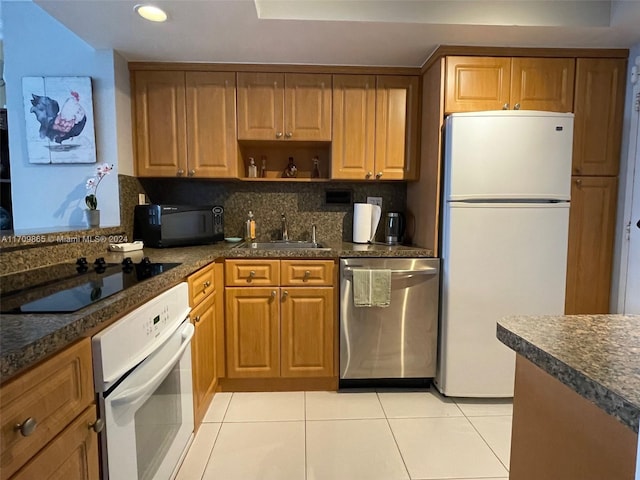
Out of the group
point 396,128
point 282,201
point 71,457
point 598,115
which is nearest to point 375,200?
point 396,128

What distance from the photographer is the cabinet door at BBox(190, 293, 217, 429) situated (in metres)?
1.68

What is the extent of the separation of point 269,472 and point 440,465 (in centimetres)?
78

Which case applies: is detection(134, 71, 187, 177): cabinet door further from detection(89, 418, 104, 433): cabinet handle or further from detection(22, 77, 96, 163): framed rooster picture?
detection(89, 418, 104, 433): cabinet handle

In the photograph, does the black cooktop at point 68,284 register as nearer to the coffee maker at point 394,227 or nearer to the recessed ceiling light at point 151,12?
the recessed ceiling light at point 151,12

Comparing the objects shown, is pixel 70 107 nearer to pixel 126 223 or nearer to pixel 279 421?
pixel 126 223

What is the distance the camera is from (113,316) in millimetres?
939

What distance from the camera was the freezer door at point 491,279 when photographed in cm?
195

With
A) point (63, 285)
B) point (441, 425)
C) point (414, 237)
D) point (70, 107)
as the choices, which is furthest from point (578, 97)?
point (70, 107)

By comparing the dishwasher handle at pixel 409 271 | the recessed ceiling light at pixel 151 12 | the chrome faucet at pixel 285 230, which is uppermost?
the recessed ceiling light at pixel 151 12

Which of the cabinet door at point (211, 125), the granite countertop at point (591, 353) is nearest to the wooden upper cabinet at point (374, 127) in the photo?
the cabinet door at point (211, 125)

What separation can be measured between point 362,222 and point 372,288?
65 centimetres

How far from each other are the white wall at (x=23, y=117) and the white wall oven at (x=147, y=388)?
1188 millimetres

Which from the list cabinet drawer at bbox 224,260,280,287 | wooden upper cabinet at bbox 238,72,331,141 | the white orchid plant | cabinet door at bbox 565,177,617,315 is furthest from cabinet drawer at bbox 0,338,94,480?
cabinet door at bbox 565,177,617,315

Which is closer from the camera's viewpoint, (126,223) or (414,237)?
(126,223)
